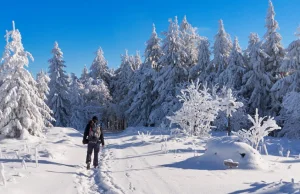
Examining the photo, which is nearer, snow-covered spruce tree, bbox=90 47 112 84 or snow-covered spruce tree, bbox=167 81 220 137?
snow-covered spruce tree, bbox=167 81 220 137

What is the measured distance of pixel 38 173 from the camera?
336 inches

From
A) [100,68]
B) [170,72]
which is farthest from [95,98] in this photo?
[170,72]

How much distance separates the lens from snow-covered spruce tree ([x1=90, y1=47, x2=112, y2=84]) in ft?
198

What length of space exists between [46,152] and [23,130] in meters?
7.74

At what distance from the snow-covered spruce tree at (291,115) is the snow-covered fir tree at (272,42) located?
240 inches

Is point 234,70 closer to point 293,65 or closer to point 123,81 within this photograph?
point 293,65

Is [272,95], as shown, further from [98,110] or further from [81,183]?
[98,110]

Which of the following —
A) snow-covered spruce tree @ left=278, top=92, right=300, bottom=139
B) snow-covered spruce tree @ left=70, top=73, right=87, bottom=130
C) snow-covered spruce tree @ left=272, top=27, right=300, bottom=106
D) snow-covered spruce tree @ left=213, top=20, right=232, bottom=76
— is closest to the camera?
snow-covered spruce tree @ left=278, top=92, right=300, bottom=139

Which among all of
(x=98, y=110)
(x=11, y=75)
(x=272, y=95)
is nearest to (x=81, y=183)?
(x=11, y=75)

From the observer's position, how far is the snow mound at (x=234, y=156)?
9883 millimetres

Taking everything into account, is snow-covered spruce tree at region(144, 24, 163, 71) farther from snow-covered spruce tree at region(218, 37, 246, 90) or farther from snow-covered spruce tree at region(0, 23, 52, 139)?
snow-covered spruce tree at region(0, 23, 52, 139)

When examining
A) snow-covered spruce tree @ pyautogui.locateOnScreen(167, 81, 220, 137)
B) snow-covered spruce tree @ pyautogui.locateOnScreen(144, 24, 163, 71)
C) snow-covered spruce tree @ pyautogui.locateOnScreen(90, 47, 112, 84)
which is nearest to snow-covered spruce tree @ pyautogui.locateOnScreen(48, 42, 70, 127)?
snow-covered spruce tree @ pyautogui.locateOnScreen(144, 24, 163, 71)

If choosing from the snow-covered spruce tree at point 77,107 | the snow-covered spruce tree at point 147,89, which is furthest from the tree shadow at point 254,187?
the snow-covered spruce tree at point 77,107

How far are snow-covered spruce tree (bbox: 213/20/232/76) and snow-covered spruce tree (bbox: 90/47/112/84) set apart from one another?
2952 centimetres
